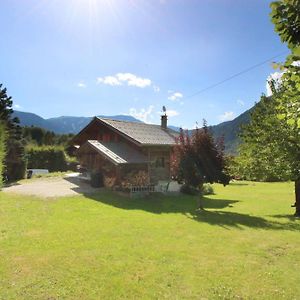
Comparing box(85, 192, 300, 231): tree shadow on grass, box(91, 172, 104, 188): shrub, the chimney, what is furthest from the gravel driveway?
the chimney

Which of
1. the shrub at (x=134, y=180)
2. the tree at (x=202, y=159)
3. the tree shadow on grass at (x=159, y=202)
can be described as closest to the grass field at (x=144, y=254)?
the tree shadow on grass at (x=159, y=202)

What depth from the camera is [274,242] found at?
1152 centimetres

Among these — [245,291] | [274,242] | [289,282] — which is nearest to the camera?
[245,291]

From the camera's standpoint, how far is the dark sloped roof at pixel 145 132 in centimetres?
2744

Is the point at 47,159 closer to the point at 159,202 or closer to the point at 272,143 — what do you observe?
the point at 159,202

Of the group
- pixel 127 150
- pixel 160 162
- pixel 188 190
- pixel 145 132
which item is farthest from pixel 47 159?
pixel 188 190

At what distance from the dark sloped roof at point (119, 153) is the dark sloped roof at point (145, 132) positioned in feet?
4.10

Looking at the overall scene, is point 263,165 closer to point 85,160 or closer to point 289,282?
point 289,282

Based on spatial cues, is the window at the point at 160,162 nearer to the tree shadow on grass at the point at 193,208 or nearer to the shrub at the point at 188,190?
the shrub at the point at 188,190

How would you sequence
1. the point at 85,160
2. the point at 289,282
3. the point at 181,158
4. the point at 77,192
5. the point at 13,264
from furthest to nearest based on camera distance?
the point at 85,160 < the point at 77,192 < the point at 181,158 < the point at 13,264 < the point at 289,282

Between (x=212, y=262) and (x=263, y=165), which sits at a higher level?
(x=263, y=165)

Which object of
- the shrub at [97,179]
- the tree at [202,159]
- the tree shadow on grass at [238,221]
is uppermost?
the tree at [202,159]

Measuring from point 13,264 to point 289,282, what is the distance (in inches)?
278

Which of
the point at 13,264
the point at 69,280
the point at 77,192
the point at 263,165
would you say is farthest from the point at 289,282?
the point at 77,192
